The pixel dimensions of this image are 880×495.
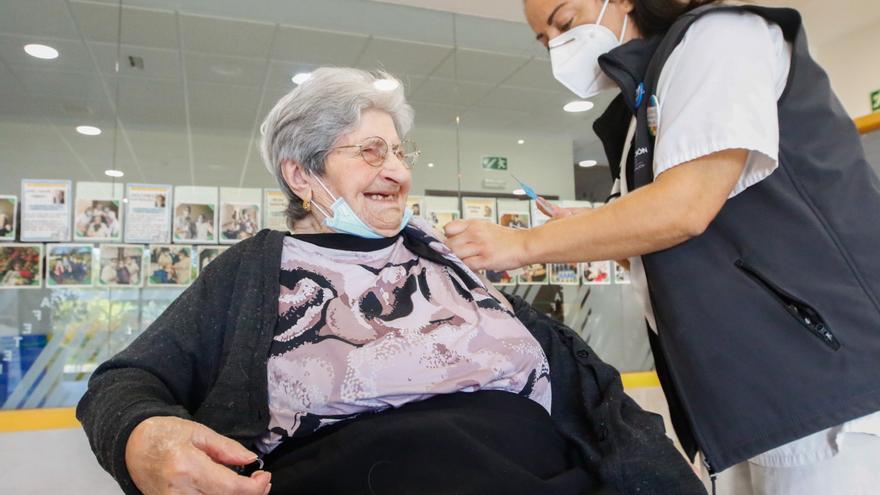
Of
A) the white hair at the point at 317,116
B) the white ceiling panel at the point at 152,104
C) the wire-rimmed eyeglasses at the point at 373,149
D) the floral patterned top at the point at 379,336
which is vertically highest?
the white ceiling panel at the point at 152,104

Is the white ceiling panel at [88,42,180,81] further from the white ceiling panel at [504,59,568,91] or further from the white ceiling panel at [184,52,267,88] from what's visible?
the white ceiling panel at [504,59,568,91]

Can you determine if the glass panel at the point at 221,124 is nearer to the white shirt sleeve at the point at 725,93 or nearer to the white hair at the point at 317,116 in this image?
the white hair at the point at 317,116

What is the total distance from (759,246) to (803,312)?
117 mm

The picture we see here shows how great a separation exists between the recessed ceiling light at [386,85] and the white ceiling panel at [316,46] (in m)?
2.10

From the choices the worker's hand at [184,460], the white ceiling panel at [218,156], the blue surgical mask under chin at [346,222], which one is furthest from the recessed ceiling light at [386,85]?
the white ceiling panel at [218,156]

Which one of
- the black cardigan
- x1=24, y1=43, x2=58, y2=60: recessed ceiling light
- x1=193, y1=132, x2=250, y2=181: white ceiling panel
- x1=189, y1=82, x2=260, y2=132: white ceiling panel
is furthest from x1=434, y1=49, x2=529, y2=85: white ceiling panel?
the black cardigan

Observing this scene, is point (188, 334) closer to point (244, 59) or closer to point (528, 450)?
point (528, 450)

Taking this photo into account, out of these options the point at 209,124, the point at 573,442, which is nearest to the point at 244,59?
the point at 209,124

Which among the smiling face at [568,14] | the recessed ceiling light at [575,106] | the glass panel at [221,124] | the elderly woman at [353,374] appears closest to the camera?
the elderly woman at [353,374]

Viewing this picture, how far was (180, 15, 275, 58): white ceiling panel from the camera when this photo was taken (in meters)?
3.24

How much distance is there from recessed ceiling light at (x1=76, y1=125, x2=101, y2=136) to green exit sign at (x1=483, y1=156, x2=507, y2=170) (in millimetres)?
2224

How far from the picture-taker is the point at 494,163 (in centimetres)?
384

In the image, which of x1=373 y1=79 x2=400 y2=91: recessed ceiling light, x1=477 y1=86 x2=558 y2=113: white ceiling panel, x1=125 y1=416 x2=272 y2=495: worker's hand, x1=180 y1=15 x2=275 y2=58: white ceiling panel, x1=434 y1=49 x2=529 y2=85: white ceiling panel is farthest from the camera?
x1=477 y1=86 x2=558 y2=113: white ceiling panel

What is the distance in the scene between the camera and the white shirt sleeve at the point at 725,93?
880mm
